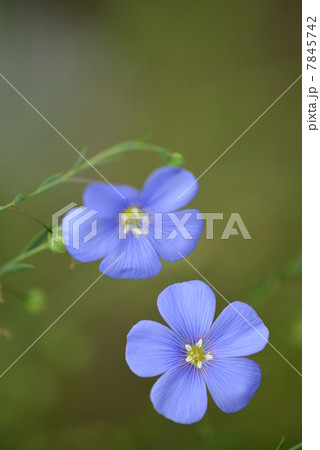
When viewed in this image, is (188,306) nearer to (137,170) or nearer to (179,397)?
(179,397)

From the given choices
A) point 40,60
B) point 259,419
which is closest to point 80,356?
point 259,419

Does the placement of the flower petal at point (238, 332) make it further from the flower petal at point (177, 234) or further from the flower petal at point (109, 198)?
the flower petal at point (109, 198)

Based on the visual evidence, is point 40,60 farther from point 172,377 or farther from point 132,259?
point 172,377

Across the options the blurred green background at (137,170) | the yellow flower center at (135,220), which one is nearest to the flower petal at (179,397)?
the yellow flower center at (135,220)

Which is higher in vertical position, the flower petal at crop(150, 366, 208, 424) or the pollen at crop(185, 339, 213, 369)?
the pollen at crop(185, 339, 213, 369)

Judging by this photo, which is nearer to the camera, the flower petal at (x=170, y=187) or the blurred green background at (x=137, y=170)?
the flower petal at (x=170, y=187)

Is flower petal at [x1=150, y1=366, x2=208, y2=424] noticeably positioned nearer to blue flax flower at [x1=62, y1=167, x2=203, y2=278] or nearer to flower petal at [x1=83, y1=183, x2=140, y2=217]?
blue flax flower at [x1=62, y1=167, x2=203, y2=278]

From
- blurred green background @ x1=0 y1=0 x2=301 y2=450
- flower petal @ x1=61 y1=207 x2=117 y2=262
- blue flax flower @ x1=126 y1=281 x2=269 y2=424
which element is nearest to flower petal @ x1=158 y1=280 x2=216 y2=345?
blue flax flower @ x1=126 y1=281 x2=269 y2=424
